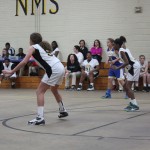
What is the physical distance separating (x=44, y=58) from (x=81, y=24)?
46.3ft

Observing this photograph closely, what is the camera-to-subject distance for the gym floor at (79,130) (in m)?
7.00

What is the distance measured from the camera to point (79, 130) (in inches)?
331

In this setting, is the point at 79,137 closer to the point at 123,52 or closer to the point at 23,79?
the point at 123,52

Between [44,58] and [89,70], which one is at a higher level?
[44,58]

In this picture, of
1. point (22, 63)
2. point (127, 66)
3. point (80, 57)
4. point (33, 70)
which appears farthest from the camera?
point (33, 70)

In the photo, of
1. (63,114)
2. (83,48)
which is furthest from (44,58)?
(83,48)

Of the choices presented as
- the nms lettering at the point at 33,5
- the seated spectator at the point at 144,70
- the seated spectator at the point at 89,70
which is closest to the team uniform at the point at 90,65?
the seated spectator at the point at 89,70

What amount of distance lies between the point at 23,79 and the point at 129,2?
6204 millimetres

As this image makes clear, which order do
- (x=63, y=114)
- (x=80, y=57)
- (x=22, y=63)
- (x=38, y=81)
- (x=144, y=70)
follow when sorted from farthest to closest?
(x=38, y=81) < (x=80, y=57) < (x=144, y=70) < (x=63, y=114) < (x=22, y=63)

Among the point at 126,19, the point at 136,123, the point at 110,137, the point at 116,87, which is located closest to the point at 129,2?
the point at 126,19

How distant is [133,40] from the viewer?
854 inches

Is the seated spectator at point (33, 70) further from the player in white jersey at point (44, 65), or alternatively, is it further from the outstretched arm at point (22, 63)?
the outstretched arm at point (22, 63)

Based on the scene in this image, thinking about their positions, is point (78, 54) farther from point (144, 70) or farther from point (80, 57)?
point (144, 70)

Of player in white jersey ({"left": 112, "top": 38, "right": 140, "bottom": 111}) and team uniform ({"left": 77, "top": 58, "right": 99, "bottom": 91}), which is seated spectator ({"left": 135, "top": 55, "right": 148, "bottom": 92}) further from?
player in white jersey ({"left": 112, "top": 38, "right": 140, "bottom": 111})
